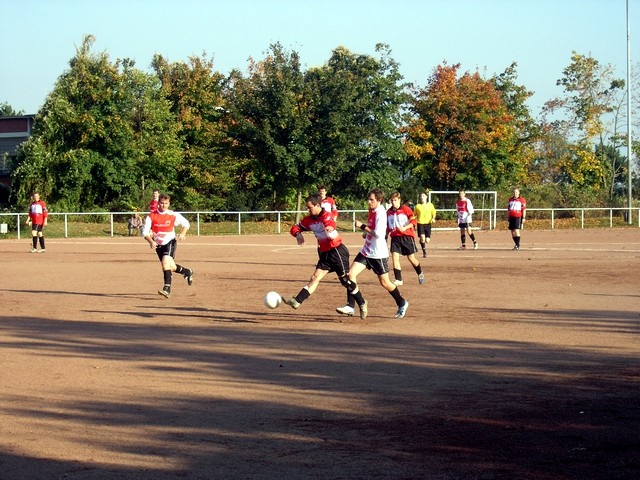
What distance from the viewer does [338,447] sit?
683cm

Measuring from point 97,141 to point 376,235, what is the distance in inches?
1580

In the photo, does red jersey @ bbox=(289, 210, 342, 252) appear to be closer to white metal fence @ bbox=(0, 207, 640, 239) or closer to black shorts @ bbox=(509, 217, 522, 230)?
black shorts @ bbox=(509, 217, 522, 230)

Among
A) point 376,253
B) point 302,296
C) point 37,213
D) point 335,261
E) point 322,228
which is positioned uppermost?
point 37,213

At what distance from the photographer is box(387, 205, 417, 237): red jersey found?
61.7ft

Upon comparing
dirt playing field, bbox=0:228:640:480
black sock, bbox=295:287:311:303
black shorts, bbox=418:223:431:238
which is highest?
black shorts, bbox=418:223:431:238

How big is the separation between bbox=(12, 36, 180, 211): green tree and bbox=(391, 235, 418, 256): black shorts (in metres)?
34.6

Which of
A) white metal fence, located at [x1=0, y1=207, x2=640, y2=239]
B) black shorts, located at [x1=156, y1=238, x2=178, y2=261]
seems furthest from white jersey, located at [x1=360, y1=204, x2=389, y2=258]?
white metal fence, located at [x1=0, y1=207, x2=640, y2=239]

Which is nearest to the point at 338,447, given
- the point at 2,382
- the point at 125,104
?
the point at 2,382

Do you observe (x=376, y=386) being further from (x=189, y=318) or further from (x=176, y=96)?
(x=176, y=96)

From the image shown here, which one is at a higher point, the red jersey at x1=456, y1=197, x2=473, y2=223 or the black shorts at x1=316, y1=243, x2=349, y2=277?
the red jersey at x1=456, y1=197, x2=473, y2=223

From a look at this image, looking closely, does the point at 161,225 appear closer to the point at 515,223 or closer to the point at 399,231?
the point at 399,231

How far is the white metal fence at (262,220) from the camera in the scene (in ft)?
155

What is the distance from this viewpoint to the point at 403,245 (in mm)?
18969

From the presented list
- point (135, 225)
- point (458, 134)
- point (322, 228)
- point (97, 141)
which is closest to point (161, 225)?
point (322, 228)
